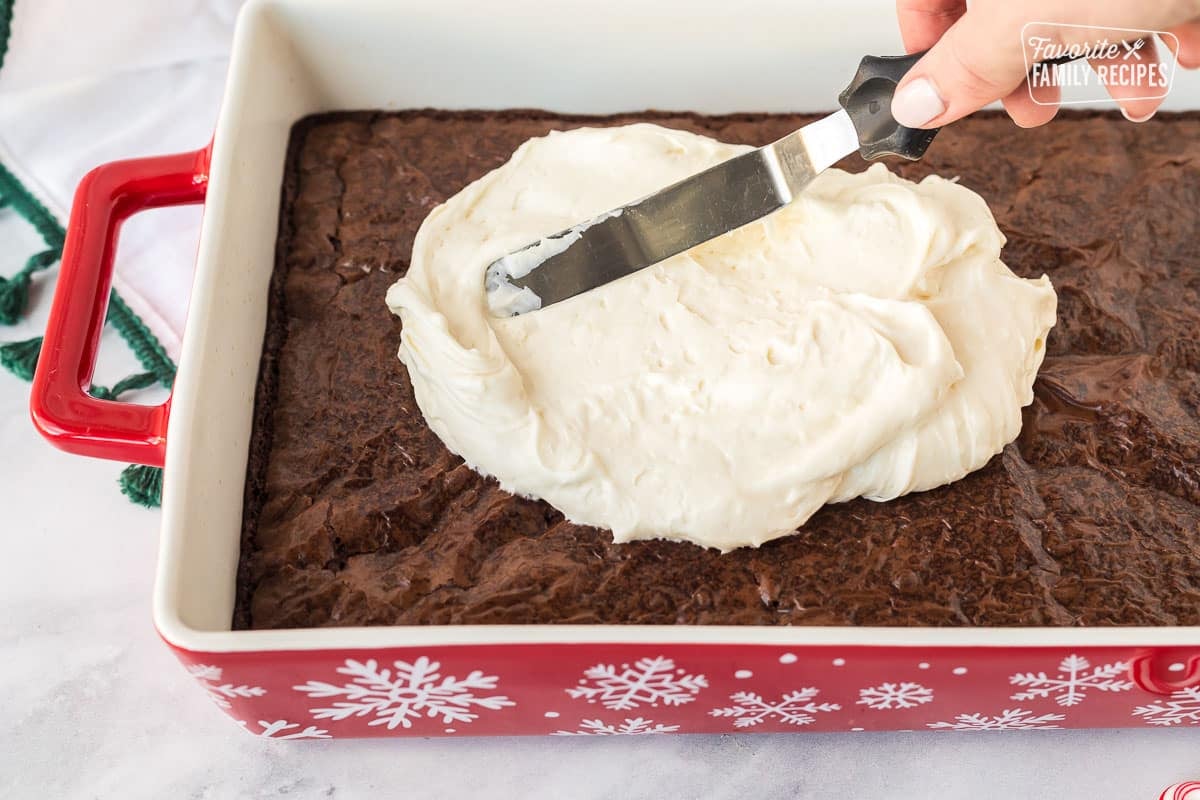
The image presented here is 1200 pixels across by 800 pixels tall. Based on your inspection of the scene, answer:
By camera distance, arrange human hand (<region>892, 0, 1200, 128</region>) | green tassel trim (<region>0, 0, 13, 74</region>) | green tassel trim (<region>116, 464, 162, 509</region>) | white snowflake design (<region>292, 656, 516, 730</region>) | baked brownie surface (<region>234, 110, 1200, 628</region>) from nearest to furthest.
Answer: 1. human hand (<region>892, 0, 1200, 128</region>)
2. white snowflake design (<region>292, 656, 516, 730</region>)
3. baked brownie surface (<region>234, 110, 1200, 628</region>)
4. green tassel trim (<region>116, 464, 162, 509</region>)
5. green tassel trim (<region>0, 0, 13, 74</region>)

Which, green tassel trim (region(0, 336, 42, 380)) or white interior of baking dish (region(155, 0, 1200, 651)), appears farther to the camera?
green tassel trim (region(0, 336, 42, 380))

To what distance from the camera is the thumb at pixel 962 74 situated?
149 cm

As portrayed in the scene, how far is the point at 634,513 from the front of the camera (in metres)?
1.79

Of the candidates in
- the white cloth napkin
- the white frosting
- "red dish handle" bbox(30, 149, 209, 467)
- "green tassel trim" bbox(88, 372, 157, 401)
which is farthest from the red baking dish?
the white cloth napkin

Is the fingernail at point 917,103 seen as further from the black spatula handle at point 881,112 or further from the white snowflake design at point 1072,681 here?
the white snowflake design at point 1072,681

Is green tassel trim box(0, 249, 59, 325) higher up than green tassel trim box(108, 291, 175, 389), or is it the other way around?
green tassel trim box(0, 249, 59, 325)

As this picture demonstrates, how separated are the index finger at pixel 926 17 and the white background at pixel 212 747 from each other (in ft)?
4.00

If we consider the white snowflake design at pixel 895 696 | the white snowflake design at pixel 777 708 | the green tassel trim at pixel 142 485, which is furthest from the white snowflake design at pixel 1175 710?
the green tassel trim at pixel 142 485

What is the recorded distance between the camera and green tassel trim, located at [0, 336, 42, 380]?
229cm

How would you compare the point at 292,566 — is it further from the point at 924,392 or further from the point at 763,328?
the point at 924,392

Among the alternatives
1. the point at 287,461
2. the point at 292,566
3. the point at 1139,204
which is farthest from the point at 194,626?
the point at 1139,204

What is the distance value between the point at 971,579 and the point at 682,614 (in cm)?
47

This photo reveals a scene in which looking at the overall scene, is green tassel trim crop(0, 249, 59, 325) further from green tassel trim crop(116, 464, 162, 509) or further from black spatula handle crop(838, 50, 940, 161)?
black spatula handle crop(838, 50, 940, 161)

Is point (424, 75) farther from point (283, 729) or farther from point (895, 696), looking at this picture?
point (895, 696)
